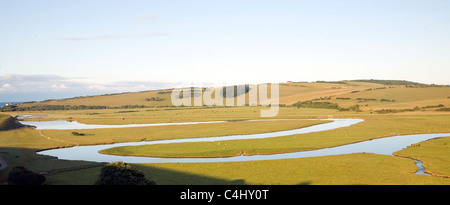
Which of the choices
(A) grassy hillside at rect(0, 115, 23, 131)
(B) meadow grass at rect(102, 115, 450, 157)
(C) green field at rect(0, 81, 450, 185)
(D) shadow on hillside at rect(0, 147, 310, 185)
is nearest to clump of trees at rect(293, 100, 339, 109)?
(C) green field at rect(0, 81, 450, 185)

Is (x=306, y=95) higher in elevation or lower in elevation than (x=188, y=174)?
higher

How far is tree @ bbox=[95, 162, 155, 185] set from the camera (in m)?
24.6

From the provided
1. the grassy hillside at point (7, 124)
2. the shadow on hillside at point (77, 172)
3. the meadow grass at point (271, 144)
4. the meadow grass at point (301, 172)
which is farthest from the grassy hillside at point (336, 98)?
the shadow on hillside at point (77, 172)

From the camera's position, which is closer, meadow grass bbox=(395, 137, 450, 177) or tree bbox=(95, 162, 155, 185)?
tree bbox=(95, 162, 155, 185)

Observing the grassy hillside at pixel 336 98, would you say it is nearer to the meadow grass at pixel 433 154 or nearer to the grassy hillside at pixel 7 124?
the meadow grass at pixel 433 154

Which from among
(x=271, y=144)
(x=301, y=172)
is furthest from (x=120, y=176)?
(x=271, y=144)

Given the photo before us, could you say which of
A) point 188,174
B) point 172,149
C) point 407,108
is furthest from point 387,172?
point 407,108

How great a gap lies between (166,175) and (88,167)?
8676 millimetres

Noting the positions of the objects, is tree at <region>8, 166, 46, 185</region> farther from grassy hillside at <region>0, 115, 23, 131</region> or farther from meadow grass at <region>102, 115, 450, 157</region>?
grassy hillside at <region>0, 115, 23, 131</region>

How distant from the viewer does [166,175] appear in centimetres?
3127

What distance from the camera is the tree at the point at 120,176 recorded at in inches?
968
